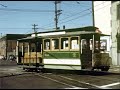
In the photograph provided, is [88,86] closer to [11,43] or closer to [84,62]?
[84,62]

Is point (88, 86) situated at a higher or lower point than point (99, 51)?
lower

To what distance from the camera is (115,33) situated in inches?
1692

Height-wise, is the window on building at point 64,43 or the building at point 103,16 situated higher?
the building at point 103,16

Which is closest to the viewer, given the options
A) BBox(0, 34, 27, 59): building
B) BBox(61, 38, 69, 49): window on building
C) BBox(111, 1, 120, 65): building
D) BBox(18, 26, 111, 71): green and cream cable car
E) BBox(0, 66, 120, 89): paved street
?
BBox(0, 66, 120, 89): paved street

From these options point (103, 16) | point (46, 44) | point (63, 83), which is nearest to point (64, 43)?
point (46, 44)

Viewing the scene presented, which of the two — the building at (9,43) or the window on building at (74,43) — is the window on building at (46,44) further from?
the building at (9,43)

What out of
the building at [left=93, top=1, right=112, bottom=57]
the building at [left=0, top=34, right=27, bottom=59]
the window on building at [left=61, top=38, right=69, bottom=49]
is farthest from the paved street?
the building at [left=0, top=34, right=27, bottom=59]

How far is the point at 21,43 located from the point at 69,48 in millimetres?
8137

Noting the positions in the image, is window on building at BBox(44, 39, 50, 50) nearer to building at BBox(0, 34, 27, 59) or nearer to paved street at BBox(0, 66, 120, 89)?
paved street at BBox(0, 66, 120, 89)

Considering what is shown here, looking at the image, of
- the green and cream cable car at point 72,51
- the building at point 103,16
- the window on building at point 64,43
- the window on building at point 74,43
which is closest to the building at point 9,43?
the building at point 103,16

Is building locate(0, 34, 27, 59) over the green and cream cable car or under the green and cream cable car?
over

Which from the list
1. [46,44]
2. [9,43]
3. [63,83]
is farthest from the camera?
[9,43]

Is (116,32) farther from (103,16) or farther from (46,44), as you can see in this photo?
(46,44)

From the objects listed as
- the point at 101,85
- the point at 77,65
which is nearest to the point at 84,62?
the point at 77,65
